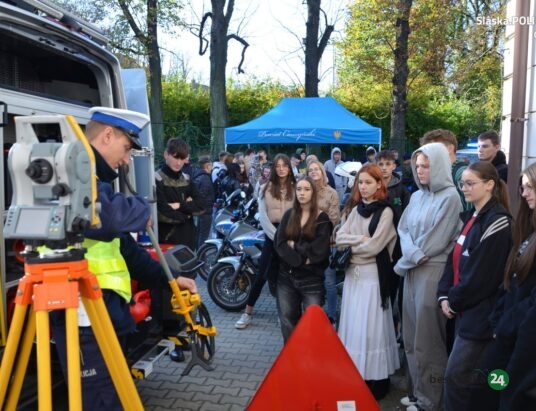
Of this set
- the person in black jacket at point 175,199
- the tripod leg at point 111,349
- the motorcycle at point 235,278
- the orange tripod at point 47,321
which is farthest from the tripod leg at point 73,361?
the motorcycle at point 235,278

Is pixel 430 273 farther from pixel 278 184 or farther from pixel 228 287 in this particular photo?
pixel 228 287

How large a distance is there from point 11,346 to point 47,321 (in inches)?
9.4

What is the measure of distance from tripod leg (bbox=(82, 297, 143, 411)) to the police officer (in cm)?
28

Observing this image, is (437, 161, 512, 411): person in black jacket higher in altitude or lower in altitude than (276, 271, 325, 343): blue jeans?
higher

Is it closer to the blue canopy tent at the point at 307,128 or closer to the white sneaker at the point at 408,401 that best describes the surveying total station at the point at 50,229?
the white sneaker at the point at 408,401

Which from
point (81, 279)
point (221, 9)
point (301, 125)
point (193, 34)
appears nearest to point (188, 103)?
point (193, 34)

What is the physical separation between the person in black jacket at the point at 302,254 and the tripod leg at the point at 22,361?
96.1 inches

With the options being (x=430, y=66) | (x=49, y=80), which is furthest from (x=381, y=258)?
(x=430, y=66)

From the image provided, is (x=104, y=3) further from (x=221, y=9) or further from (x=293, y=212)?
(x=293, y=212)

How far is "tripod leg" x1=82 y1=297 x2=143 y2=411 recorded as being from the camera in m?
2.11

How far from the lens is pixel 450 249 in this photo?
3557 millimetres

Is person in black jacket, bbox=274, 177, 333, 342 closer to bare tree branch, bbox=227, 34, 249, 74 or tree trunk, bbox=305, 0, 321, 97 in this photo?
tree trunk, bbox=305, 0, 321, 97

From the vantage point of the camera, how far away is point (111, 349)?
7.02 feet

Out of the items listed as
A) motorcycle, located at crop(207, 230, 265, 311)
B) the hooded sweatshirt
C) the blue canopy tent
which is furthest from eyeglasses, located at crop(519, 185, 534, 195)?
the blue canopy tent
